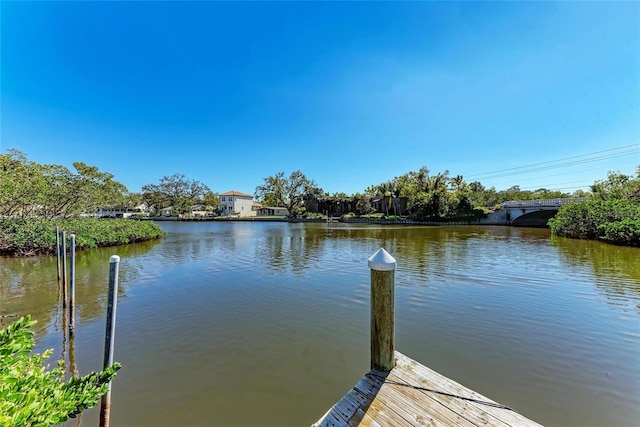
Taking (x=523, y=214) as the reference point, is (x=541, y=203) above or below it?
above

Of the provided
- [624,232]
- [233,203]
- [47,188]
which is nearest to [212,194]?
[233,203]

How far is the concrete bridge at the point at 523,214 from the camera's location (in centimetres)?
3375

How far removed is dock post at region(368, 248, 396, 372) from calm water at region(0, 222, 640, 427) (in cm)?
102

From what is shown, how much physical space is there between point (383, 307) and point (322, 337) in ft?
8.30

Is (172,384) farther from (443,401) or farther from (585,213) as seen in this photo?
(585,213)

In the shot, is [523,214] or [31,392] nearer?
[31,392]

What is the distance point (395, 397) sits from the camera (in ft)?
8.52

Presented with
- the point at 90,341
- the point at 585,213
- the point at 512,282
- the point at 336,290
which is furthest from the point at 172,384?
the point at 585,213

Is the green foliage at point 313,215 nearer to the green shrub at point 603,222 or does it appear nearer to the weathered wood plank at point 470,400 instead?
the green shrub at point 603,222

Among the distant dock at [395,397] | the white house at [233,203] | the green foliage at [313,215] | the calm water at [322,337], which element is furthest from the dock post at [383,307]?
the white house at [233,203]

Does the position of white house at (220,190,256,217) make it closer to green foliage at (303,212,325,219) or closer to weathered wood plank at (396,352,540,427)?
green foliage at (303,212,325,219)

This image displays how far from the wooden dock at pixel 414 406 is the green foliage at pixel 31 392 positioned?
1691 millimetres

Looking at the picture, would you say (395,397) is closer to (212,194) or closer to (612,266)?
(612,266)

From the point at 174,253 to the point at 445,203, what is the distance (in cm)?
3568
